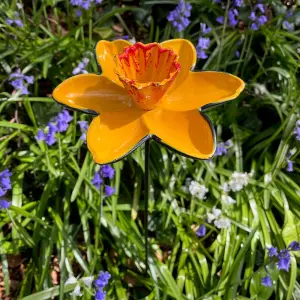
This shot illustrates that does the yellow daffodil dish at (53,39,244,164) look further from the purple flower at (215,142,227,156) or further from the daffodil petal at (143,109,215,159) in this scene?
the purple flower at (215,142,227,156)

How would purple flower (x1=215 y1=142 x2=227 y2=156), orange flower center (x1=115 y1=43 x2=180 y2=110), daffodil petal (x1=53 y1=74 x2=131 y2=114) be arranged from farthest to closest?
A: 1. purple flower (x1=215 y1=142 x2=227 y2=156)
2. daffodil petal (x1=53 y1=74 x2=131 y2=114)
3. orange flower center (x1=115 y1=43 x2=180 y2=110)

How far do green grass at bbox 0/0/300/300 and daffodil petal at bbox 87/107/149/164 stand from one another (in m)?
0.75

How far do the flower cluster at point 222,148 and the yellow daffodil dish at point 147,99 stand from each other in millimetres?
931

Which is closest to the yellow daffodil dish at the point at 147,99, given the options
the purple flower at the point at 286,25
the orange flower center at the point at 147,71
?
the orange flower center at the point at 147,71

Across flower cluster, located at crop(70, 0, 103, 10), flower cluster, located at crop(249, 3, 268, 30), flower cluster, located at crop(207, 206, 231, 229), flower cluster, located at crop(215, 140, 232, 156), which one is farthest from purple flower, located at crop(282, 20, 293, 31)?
flower cluster, located at crop(207, 206, 231, 229)

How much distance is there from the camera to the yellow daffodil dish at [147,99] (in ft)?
4.60

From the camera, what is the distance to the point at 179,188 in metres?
2.54

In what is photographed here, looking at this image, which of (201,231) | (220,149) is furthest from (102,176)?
(220,149)

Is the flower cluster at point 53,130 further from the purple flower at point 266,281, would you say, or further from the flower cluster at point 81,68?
the purple flower at point 266,281

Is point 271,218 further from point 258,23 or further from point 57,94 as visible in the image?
point 57,94

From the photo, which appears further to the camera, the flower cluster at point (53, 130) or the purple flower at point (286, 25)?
the purple flower at point (286, 25)

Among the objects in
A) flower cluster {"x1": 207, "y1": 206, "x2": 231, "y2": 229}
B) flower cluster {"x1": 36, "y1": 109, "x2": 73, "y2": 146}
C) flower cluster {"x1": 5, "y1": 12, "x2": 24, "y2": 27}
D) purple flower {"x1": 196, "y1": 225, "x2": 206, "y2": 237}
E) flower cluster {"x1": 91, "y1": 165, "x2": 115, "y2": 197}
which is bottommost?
purple flower {"x1": 196, "y1": 225, "x2": 206, "y2": 237}

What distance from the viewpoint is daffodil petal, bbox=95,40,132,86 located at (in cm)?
157

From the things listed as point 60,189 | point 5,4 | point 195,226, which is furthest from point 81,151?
point 5,4
